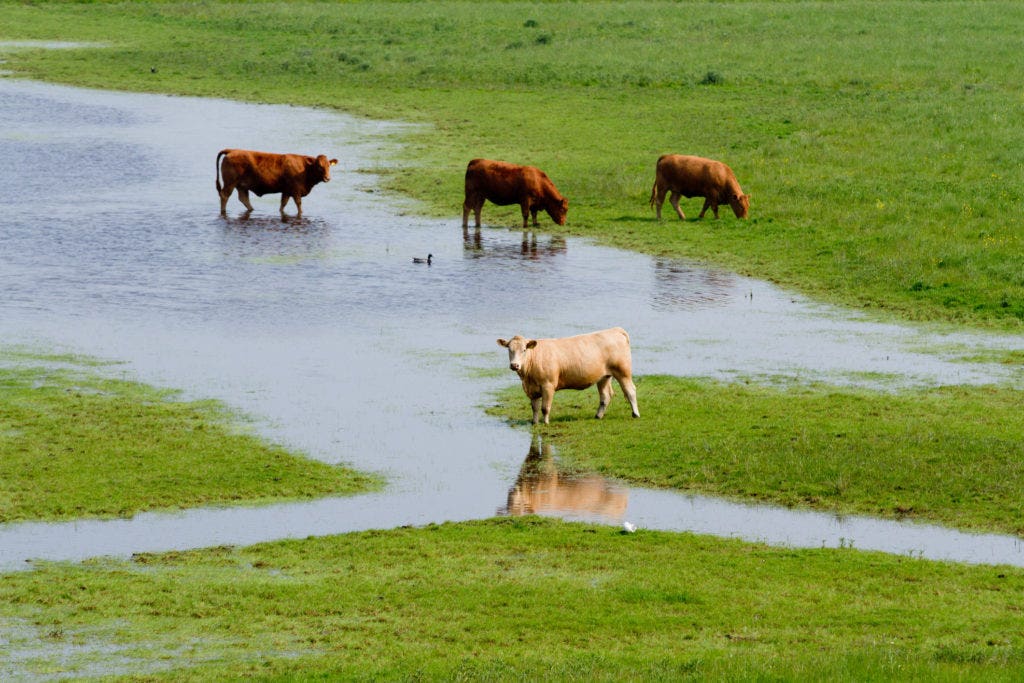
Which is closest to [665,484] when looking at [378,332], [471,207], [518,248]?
[378,332]

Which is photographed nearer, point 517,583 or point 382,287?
point 517,583

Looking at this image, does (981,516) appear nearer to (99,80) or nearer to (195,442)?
(195,442)

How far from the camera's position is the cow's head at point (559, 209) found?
33594mm

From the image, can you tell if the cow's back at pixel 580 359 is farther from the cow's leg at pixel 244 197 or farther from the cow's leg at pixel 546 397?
the cow's leg at pixel 244 197

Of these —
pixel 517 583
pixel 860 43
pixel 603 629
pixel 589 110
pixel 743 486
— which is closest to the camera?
pixel 603 629

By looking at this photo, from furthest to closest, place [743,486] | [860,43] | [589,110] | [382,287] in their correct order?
[860,43] → [589,110] → [382,287] → [743,486]

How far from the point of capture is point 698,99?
5109 centimetres

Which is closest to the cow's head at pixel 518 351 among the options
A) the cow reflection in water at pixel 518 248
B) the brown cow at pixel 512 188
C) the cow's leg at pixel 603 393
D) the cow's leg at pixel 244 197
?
the cow's leg at pixel 603 393

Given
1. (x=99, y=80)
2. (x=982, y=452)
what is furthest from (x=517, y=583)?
(x=99, y=80)

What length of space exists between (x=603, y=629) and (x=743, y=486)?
466 cm

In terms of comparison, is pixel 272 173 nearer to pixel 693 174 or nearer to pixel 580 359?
pixel 693 174

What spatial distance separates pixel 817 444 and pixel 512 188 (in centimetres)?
1650

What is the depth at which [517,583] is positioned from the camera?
1384 cm

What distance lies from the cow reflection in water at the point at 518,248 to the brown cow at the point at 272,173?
4710 millimetres
